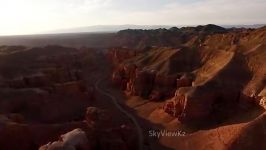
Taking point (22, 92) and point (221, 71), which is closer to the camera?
point (22, 92)

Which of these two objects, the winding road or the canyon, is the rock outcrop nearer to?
the canyon

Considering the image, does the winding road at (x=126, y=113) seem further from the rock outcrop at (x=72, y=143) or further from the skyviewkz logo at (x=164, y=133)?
the rock outcrop at (x=72, y=143)

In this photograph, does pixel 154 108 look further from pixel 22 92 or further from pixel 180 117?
pixel 22 92

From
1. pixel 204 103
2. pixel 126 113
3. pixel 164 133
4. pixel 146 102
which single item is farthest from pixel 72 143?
pixel 146 102

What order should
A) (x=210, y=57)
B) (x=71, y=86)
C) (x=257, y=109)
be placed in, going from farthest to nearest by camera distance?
(x=210, y=57)
(x=71, y=86)
(x=257, y=109)

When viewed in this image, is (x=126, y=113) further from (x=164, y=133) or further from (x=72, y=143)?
(x=72, y=143)

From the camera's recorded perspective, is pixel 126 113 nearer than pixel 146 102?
Yes

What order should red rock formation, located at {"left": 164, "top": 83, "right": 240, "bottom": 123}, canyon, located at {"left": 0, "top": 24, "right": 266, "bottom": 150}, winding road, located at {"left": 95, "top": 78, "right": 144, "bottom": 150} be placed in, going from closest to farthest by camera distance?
canyon, located at {"left": 0, "top": 24, "right": 266, "bottom": 150}, winding road, located at {"left": 95, "top": 78, "right": 144, "bottom": 150}, red rock formation, located at {"left": 164, "top": 83, "right": 240, "bottom": 123}

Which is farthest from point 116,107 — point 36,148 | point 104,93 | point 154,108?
point 36,148

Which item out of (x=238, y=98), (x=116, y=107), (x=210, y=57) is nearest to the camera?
(x=238, y=98)

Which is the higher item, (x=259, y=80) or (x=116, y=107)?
(x=259, y=80)

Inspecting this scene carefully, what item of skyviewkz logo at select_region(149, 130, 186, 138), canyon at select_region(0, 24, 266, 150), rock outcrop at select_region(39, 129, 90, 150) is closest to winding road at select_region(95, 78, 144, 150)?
canyon at select_region(0, 24, 266, 150)
